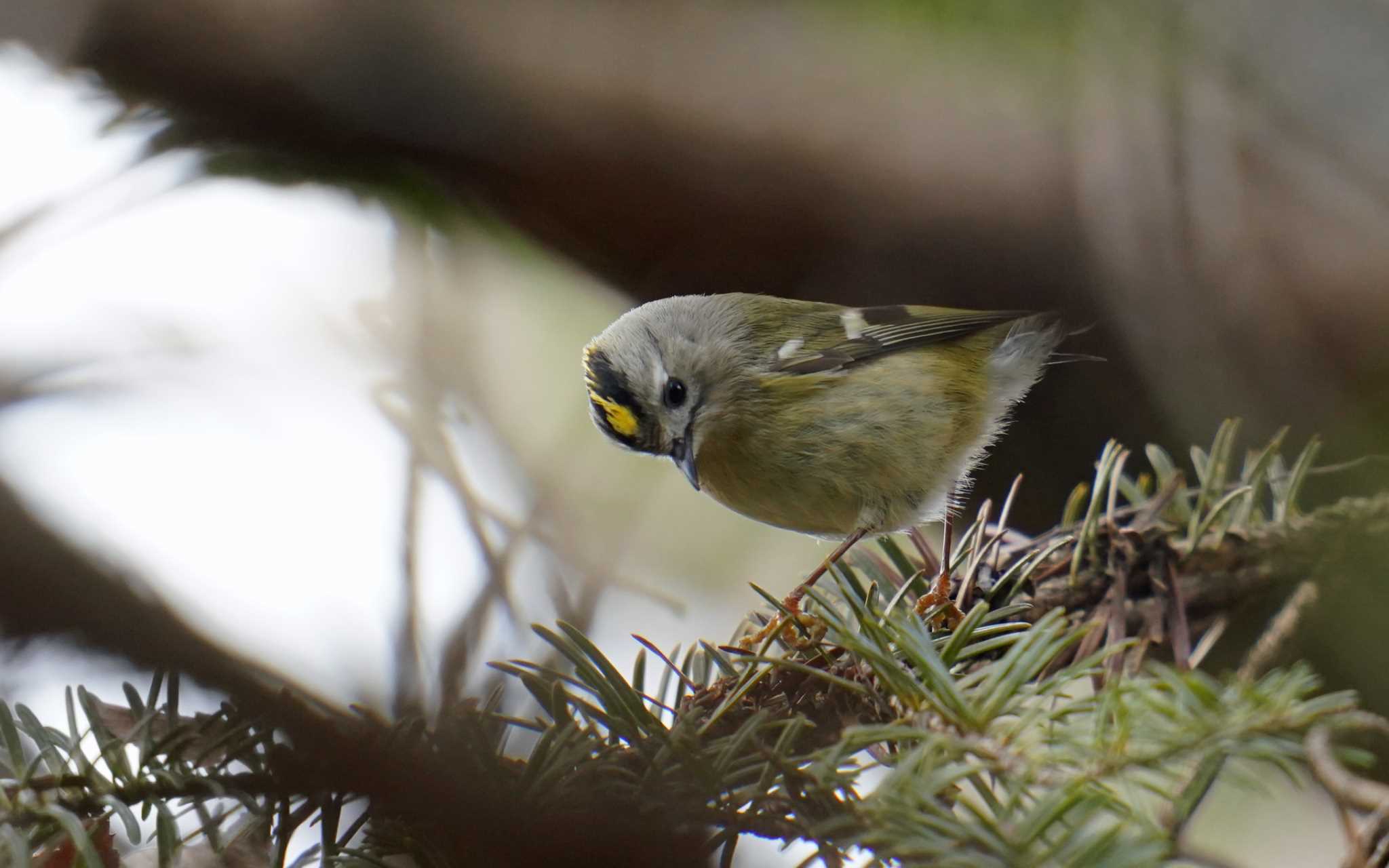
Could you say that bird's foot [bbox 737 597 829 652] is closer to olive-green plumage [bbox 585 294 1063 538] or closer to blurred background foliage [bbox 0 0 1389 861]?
olive-green plumage [bbox 585 294 1063 538]

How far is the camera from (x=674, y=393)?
60.1 inches

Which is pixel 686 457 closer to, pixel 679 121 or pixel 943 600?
pixel 943 600

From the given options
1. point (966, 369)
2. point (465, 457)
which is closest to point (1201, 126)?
point (966, 369)

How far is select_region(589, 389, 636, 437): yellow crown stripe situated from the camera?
1.42m

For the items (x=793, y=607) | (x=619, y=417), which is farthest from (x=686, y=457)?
(x=793, y=607)

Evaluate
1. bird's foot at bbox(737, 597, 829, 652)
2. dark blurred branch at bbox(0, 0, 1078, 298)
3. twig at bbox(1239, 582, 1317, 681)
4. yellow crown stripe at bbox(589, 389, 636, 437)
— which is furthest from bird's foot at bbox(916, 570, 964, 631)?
dark blurred branch at bbox(0, 0, 1078, 298)

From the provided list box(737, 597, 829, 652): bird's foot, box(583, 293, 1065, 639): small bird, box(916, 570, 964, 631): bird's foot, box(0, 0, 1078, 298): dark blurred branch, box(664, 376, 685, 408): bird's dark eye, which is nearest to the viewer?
box(737, 597, 829, 652): bird's foot

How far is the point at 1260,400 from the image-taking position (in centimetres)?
154

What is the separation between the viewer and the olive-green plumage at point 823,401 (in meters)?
1.38

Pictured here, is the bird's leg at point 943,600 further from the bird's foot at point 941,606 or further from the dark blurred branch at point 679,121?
the dark blurred branch at point 679,121

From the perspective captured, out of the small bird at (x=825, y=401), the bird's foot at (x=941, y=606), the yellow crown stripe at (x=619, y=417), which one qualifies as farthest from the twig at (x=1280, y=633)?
the yellow crown stripe at (x=619, y=417)

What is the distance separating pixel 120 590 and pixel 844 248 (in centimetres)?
148

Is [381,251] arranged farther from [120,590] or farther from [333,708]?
[333,708]

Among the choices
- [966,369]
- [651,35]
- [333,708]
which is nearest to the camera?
[333,708]
